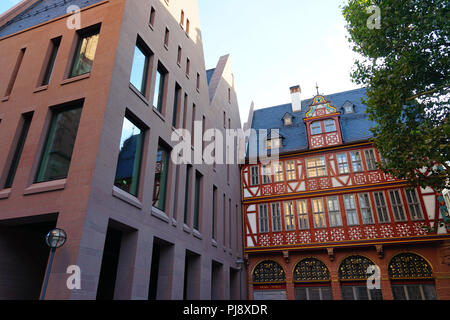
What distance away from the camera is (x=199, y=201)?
15.3 m

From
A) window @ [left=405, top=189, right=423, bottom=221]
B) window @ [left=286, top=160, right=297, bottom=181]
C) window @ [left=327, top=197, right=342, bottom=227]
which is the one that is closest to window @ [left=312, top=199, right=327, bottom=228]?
window @ [left=327, top=197, right=342, bottom=227]

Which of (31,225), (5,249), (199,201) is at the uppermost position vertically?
(199,201)

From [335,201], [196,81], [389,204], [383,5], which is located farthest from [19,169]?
[389,204]

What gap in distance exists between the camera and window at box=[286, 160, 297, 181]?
70.1 feet

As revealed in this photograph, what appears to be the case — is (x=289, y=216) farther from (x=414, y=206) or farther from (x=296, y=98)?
(x=296, y=98)

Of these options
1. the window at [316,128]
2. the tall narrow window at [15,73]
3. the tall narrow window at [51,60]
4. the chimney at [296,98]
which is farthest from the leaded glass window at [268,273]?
the tall narrow window at [15,73]

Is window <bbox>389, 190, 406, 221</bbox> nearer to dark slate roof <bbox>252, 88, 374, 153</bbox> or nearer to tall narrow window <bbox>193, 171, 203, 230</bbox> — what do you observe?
dark slate roof <bbox>252, 88, 374, 153</bbox>

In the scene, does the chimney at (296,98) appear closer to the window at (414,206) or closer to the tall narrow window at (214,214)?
the window at (414,206)

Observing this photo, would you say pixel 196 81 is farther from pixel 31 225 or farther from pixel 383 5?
pixel 31 225

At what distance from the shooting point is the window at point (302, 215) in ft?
65.0

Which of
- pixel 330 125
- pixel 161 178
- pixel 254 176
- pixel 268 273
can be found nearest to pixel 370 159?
pixel 330 125

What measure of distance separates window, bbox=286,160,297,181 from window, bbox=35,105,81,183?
1544 cm

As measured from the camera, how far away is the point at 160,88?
42.6 ft

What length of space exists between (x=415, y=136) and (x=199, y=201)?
32.9ft
